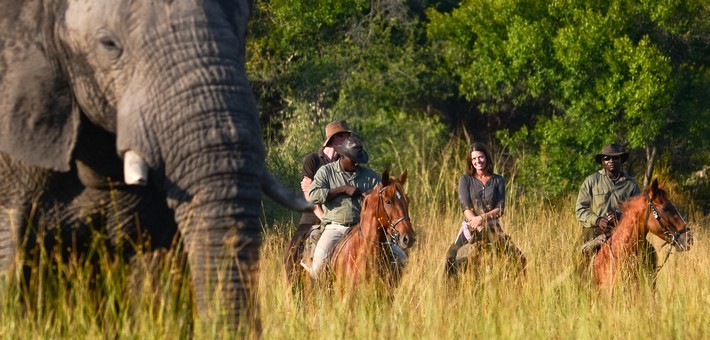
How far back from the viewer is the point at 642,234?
41.4 feet

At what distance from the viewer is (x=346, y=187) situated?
1261cm

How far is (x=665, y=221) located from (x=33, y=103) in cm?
694

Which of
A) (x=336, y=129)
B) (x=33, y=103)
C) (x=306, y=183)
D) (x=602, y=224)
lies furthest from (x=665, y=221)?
(x=33, y=103)

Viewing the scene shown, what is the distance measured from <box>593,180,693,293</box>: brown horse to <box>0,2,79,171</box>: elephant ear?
252 inches

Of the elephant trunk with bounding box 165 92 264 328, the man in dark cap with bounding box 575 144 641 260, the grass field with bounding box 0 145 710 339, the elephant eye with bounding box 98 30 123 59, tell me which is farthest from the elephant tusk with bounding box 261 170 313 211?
the man in dark cap with bounding box 575 144 641 260

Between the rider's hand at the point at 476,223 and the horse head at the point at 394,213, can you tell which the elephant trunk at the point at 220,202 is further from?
the rider's hand at the point at 476,223

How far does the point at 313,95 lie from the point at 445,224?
9.37 metres

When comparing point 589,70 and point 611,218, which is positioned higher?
point 589,70

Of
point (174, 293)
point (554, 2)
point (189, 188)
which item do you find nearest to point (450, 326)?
point (174, 293)

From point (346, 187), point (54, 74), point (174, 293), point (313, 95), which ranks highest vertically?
point (313, 95)

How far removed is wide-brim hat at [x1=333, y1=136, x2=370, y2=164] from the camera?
12.6m

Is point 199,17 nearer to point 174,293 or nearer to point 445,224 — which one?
point 174,293

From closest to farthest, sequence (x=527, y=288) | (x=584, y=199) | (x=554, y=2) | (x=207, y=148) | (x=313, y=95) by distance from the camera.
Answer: (x=207, y=148)
(x=527, y=288)
(x=584, y=199)
(x=554, y=2)
(x=313, y=95)

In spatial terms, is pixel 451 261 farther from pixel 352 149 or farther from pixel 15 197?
pixel 15 197
